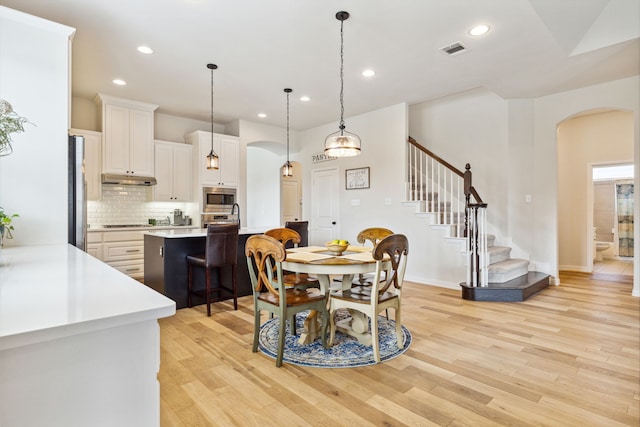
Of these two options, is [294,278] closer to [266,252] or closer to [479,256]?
[266,252]

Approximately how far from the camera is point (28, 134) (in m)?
2.26

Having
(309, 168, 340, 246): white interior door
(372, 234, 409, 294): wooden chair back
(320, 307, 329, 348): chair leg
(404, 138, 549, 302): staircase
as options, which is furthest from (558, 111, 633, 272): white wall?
(320, 307, 329, 348): chair leg

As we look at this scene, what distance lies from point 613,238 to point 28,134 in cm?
1126

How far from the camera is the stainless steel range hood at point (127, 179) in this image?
5.35 meters

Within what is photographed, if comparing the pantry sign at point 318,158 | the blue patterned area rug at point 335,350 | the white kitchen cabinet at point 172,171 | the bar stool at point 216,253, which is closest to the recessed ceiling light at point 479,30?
the blue patterned area rug at point 335,350

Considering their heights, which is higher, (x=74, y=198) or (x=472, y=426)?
(x=74, y=198)

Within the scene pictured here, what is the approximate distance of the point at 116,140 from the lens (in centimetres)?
542

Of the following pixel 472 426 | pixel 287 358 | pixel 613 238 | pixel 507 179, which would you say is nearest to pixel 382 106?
pixel 507 179

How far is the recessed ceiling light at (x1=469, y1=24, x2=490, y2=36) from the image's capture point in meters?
3.29

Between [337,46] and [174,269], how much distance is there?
3.10 metres

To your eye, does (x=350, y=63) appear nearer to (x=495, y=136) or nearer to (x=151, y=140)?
(x=495, y=136)

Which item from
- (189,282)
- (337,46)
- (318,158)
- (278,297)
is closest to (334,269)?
(278,297)

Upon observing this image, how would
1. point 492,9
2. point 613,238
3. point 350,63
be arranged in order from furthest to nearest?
1. point 613,238
2. point 350,63
3. point 492,9

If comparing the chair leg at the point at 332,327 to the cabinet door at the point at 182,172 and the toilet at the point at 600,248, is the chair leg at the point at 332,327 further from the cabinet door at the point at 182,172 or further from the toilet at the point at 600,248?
the toilet at the point at 600,248
